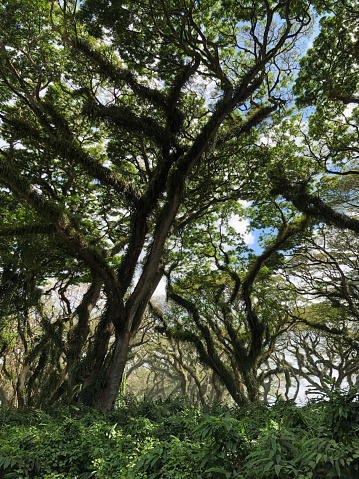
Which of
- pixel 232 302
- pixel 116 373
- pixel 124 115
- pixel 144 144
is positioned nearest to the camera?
pixel 116 373

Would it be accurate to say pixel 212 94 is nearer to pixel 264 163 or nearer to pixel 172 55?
pixel 172 55

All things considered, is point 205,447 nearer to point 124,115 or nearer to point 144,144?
point 124,115

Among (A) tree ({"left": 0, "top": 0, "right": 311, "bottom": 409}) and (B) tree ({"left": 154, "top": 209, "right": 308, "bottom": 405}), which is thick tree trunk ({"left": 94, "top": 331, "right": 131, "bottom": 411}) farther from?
(B) tree ({"left": 154, "top": 209, "right": 308, "bottom": 405})

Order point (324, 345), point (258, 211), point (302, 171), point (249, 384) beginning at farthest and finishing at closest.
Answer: point (324, 345)
point (258, 211)
point (249, 384)
point (302, 171)

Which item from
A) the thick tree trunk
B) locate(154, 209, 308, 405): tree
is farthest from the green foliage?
locate(154, 209, 308, 405): tree

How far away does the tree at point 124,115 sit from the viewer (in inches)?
265

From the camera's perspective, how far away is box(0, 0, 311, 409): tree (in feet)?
22.0

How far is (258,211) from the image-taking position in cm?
1149

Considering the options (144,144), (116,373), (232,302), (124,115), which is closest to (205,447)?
(116,373)

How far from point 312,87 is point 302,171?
2.38m

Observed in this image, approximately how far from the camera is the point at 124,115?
24.6ft

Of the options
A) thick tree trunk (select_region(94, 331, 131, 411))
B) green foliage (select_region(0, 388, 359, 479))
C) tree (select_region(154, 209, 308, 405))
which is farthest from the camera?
tree (select_region(154, 209, 308, 405))

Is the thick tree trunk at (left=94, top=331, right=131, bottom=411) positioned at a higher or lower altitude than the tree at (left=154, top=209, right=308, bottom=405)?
lower

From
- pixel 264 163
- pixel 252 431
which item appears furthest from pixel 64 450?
pixel 264 163
